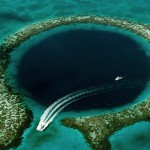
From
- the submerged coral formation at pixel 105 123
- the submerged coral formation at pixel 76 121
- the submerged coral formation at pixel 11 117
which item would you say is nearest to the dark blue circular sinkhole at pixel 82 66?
the submerged coral formation at pixel 105 123

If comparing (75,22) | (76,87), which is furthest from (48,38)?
(76,87)

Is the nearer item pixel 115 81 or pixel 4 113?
pixel 4 113

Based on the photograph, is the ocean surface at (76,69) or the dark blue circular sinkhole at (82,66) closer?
the ocean surface at (76,69)

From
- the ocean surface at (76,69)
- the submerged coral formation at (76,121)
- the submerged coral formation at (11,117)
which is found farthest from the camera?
the ocean surface at (76,69)

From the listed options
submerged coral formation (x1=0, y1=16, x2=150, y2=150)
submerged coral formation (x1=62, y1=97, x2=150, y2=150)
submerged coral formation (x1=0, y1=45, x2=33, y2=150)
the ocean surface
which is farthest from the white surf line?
submerged coral formation (x1=62, y1=97, x2=150, y2=150)

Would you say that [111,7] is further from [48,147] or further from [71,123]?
[48,147]

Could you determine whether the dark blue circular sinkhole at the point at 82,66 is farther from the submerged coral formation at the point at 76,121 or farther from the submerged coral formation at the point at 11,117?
the submerged coral formation at the point at 11,117
